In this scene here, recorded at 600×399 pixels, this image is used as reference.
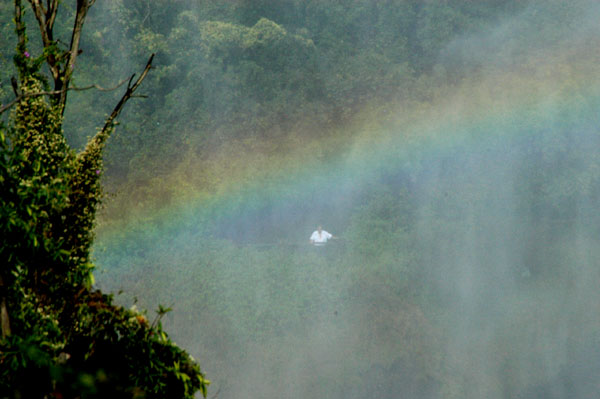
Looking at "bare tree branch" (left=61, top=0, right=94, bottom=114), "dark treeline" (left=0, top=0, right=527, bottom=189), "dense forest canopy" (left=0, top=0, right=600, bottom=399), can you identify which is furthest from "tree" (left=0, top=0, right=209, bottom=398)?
"dark treeline" (left=0, top=0, right=527, bottom=189)

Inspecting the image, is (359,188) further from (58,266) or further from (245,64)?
(58,266)

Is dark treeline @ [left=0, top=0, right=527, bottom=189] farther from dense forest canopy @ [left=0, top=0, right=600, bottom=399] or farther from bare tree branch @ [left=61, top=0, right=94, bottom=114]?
bare tree branch @ [left=61, top=0, right=94, bottom=114]

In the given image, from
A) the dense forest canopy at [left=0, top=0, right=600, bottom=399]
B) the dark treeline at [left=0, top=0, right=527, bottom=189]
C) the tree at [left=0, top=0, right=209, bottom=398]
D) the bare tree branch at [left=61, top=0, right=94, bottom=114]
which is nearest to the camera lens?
the tree at [left=0, top=0, right=209, bottom=398]

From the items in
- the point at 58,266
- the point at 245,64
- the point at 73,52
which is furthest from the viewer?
the point at 245,64

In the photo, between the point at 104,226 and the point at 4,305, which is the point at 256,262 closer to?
the point at 104,226

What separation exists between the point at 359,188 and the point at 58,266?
16492mm

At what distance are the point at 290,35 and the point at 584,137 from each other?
33.8 feet

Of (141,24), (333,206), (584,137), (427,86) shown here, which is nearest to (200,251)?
(333,206)

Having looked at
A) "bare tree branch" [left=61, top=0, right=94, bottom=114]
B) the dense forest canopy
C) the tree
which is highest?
the dense forest canopy

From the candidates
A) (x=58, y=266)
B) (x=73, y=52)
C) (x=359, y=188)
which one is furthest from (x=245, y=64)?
(x=58, y=266)

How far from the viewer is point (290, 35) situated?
67.5 ft

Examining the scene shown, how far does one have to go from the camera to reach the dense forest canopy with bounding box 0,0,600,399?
1427 cm

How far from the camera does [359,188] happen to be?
19.2 meters

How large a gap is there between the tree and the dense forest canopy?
34.6 feet
